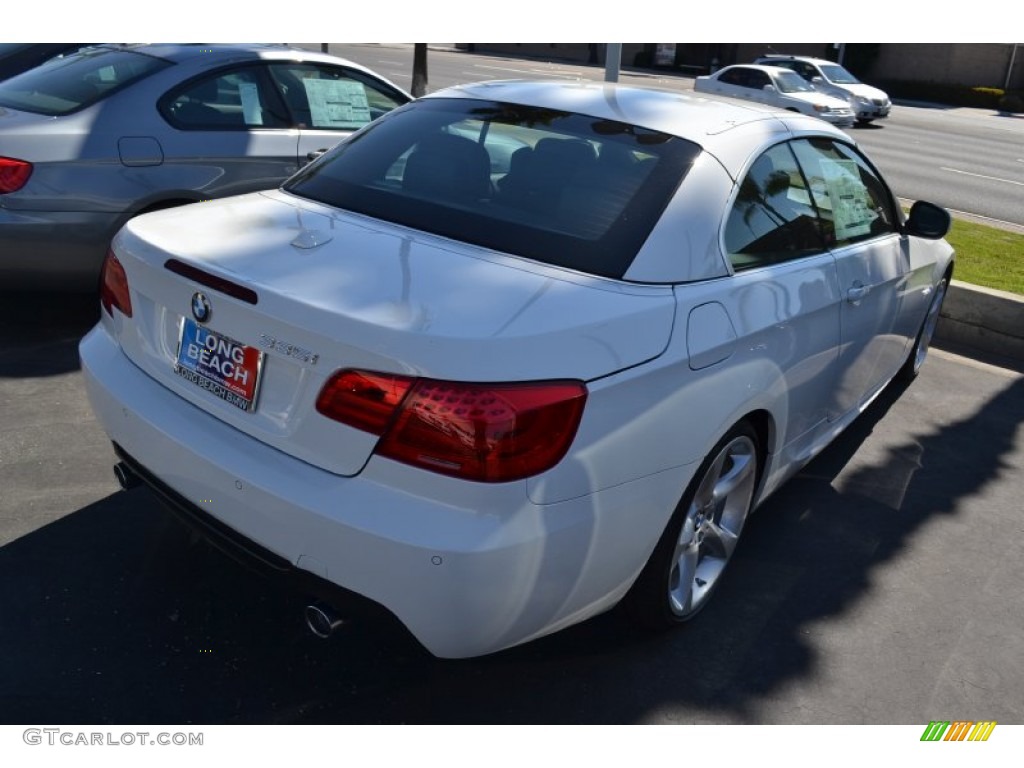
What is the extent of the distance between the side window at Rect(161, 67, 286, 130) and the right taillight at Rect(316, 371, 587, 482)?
12.3 ft

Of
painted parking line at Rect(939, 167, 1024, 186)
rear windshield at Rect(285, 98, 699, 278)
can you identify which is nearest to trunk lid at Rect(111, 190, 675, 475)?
rear windshield at Rect(285, 98, 699, 278)

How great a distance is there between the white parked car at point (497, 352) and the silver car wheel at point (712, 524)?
0.01 meters

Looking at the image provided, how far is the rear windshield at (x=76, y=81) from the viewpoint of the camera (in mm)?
5504

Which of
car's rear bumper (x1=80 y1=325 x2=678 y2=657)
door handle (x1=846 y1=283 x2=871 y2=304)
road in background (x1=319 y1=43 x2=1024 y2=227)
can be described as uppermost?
door handle (x1=846 y1=283 x2=871 y2=304)

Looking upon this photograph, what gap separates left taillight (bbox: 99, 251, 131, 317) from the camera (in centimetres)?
309

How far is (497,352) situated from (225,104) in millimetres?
4070

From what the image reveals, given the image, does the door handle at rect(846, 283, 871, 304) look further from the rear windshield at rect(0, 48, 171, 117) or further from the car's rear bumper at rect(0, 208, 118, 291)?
the rear windshield at rect(0, 48, 171, 117)

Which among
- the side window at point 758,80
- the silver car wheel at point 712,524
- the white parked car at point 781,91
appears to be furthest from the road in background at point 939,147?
the silver car wheel at point 712,524

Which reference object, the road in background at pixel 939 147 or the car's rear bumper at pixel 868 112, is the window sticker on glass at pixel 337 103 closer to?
the road in background at pixel 939 147

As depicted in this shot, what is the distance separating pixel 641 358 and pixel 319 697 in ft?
4.35

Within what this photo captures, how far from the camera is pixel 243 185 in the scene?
5.75m

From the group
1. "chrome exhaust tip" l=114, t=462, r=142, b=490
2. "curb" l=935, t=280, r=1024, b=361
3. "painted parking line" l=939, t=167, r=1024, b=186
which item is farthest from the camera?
"painted parking line" l=939, t=167, r=1024, b=186

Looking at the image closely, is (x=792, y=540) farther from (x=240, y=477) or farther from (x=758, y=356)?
(x=240, y=477)
